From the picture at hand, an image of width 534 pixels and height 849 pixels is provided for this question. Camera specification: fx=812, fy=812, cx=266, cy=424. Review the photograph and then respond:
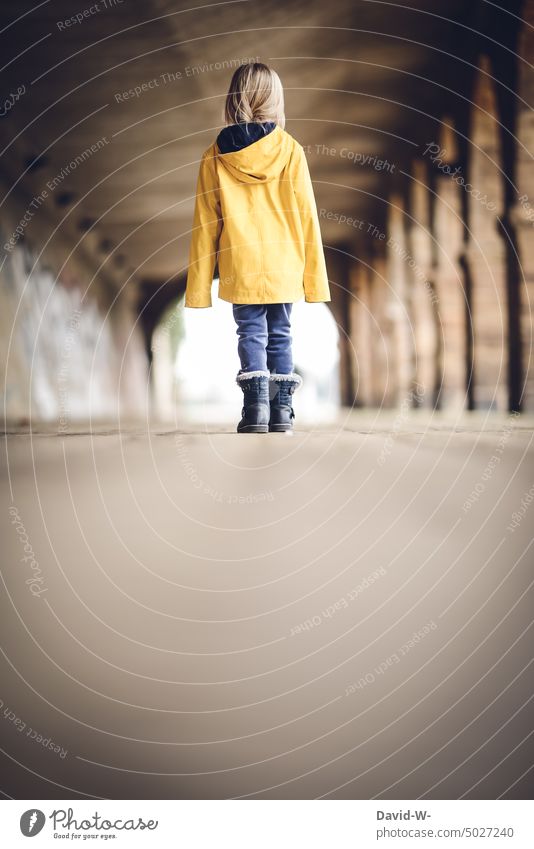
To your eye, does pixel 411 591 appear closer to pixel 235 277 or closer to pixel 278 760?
pixel 278 760

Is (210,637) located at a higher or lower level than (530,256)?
lower

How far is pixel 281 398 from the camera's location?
7.81 feet

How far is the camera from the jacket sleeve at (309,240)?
93.0 inches

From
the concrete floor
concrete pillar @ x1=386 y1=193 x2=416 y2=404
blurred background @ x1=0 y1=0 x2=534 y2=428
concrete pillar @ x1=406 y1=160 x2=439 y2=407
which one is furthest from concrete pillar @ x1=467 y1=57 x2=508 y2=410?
the concrete floor

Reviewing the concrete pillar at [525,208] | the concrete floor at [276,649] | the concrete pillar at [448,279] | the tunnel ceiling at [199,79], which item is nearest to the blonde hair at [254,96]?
the concrete floor at [276,649]

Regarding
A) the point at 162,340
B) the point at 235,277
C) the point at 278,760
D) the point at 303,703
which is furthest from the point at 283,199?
the point at 162,340

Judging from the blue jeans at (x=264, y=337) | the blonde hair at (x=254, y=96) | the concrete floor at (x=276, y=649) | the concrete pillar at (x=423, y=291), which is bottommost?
the concrete floor at (x=276, y=649)

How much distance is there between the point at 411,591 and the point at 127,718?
96 cm

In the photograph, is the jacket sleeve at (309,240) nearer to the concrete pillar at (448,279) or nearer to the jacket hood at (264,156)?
the jacket hood at (264,156)

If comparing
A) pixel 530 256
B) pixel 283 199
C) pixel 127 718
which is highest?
pixel 530 256

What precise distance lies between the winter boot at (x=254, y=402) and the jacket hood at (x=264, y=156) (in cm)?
58

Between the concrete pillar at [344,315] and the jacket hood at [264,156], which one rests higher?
the concrete pillar at [344,315]

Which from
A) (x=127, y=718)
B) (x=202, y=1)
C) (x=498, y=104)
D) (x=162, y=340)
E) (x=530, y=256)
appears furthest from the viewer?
(x=162, y=340)

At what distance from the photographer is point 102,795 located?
2.34 meters
